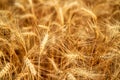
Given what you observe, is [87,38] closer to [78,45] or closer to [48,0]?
[78,45]

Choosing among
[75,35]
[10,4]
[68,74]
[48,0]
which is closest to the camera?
[68,74]

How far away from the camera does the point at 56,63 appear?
230 cm

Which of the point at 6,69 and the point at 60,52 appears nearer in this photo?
the point at 6,69

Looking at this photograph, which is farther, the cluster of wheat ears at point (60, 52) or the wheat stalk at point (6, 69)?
the cluster of wheat ears at point (60, 52)

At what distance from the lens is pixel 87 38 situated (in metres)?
2.28

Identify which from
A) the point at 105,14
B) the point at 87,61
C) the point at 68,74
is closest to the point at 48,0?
the point at 105,14

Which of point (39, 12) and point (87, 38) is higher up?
point (39, 12)

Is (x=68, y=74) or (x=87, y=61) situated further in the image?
(x=87, y=61)

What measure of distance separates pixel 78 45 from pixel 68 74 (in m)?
0.48

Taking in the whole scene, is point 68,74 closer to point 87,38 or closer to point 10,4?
point 87,38

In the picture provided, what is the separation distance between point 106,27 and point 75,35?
35 centimetres

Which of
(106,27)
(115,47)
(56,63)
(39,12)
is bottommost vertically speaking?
(56,63)

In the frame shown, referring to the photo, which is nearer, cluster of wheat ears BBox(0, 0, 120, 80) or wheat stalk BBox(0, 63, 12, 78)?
wheat stalk BBox(0, 63, 12, 78)

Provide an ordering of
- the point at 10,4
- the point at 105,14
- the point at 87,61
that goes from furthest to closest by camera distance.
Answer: the point at 10,4, the point at 105,14, the point at 87,61
